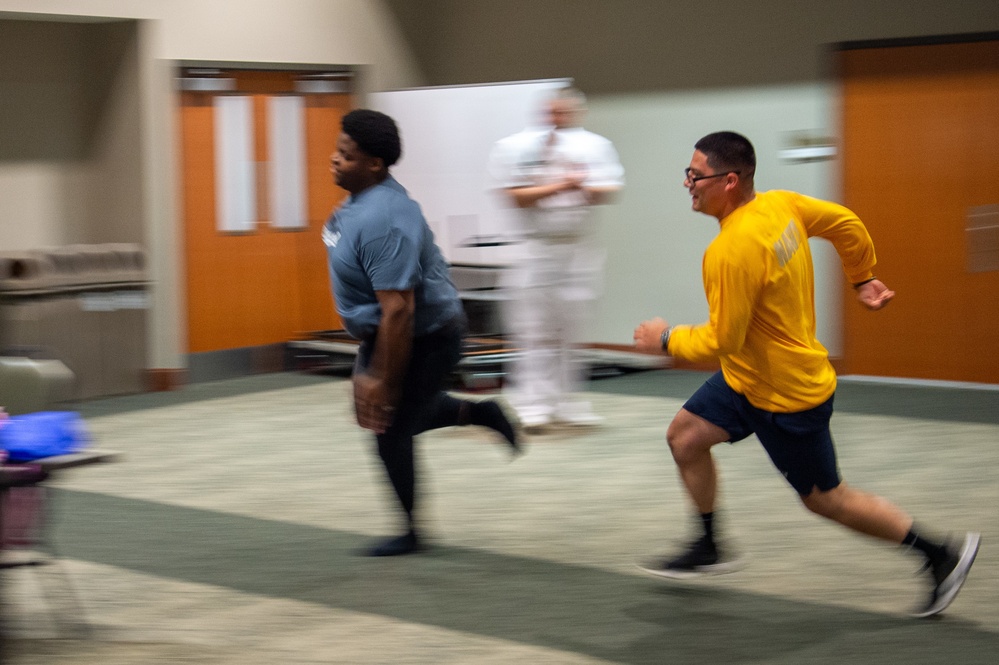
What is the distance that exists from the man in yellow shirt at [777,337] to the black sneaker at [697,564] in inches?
22.0

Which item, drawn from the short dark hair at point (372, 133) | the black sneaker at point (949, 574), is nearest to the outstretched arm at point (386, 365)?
the short dark hair at point (372, 133)

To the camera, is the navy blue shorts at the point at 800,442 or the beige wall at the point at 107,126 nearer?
the navy blue shorts at the point at 800,442

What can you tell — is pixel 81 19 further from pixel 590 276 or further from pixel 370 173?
pixel 370 173

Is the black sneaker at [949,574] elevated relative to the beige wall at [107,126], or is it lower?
lower

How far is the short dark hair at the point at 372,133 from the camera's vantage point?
4.76 metres

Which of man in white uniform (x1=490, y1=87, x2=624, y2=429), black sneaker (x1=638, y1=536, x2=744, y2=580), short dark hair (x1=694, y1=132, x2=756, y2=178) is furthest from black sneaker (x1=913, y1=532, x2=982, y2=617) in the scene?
man in white uniform (x1=490, y1=87, x2=624, y2=429)

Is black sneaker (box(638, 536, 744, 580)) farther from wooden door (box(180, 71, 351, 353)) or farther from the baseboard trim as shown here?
wooden door (box(180, 71, 351, 353))

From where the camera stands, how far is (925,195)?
881cm

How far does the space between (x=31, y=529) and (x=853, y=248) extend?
8.79ft

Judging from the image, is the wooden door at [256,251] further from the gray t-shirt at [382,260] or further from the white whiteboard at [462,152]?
the gray t-shirt at [382,260]

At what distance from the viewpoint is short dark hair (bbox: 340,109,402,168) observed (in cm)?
476

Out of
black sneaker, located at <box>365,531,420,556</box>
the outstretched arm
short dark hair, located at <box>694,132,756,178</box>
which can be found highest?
short dark hair, located at <box>694,132,756,178</box>

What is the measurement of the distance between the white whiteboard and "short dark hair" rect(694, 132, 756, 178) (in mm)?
4690

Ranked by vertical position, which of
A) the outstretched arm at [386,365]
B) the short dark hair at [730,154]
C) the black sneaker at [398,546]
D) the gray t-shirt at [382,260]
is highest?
the short dark hair at [730,154]
